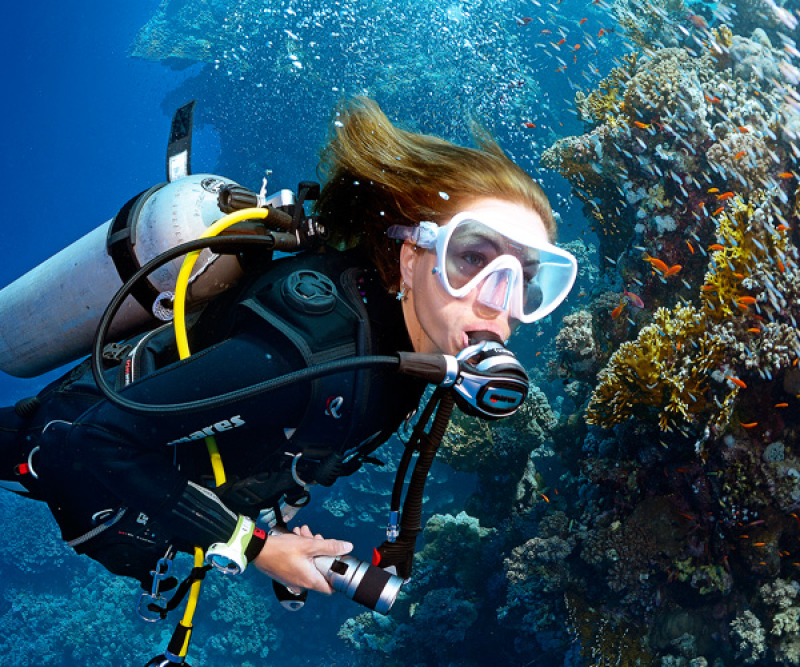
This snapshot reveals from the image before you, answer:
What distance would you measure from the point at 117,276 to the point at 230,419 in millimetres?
1027

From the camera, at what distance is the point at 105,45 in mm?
59812

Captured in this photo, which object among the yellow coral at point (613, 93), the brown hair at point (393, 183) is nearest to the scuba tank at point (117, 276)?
the brown hair at point (393, 183)

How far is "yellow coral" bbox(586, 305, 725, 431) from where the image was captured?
4.86 meters

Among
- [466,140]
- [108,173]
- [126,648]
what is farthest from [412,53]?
[108,173]

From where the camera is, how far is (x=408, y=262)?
2031 mm

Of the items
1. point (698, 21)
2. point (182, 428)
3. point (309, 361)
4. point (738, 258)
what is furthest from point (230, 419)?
point (698, 21)

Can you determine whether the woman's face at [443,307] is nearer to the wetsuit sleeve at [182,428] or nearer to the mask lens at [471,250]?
the mask lens at [471,250]

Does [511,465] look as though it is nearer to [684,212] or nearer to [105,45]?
[684,212]

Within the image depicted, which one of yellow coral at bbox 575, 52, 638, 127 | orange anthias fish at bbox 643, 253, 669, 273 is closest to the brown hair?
orange anthias fish at bbox 643, 253, 669, 273

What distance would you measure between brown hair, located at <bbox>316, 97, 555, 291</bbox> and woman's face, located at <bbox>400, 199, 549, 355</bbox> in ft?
0.19

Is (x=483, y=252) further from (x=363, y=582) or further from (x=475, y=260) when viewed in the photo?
(x=363, y=582)

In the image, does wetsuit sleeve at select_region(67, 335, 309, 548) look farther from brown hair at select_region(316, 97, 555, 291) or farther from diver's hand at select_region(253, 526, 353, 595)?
brown hair at select_region(316, 97, 555, 291)

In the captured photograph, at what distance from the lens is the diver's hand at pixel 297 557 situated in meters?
1.82

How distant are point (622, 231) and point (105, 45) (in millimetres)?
73721
